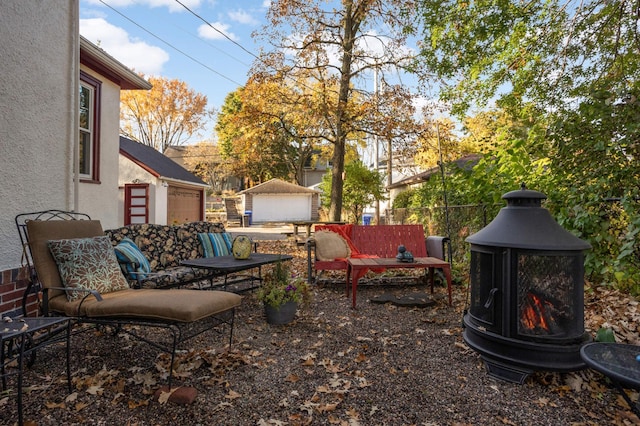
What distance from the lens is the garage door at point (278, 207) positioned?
29125mm

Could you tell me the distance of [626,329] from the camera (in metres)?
3.21

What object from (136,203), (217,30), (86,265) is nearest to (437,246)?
(86,265)

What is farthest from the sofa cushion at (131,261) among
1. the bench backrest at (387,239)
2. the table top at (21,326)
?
the bench backrest at (387,239)

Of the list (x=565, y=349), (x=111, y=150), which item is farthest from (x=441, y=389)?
(x=111, y=150)

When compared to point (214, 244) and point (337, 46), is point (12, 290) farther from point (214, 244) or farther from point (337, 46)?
point (337, 46)

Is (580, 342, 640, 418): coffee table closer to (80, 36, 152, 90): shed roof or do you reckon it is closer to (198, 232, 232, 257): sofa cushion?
(198, 232, 232, 257): sofa cushion

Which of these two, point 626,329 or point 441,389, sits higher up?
point 626,329

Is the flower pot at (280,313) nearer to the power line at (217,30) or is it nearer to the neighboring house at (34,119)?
the neighboring house at (34,119)

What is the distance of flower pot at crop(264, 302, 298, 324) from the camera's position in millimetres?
4074

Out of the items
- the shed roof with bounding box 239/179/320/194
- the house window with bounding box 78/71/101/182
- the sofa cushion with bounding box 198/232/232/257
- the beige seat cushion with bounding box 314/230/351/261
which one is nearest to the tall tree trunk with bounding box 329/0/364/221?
the beige seat cushion with bounding box 314/230/351/261

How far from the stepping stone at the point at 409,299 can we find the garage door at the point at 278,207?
2429 cm

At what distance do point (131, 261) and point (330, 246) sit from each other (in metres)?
2.89

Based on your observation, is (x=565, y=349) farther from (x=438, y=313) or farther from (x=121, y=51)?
(x=121, y=51)

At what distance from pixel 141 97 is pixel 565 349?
30938 millimetres
